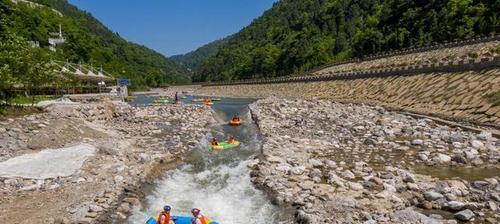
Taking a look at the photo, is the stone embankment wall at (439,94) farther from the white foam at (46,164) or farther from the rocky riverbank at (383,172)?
the white foam at (46,164)

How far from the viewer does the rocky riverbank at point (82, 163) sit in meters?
13.1

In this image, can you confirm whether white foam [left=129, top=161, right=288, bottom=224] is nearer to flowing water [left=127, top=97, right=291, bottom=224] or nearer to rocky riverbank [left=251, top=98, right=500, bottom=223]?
flowing water [left=127, top=97, right=291, bottom=224]

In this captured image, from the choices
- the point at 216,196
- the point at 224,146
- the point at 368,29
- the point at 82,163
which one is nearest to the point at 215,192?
the point at 216,196

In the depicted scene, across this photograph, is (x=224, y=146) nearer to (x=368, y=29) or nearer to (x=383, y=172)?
(x=383, y=172)

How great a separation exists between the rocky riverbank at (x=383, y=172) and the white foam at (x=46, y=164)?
26.7 feet

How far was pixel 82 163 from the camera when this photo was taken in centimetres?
1809

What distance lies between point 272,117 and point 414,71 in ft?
51.6

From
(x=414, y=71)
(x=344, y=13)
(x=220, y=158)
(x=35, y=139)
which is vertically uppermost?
(x=344, y=13)

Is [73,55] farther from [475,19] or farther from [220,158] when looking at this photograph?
[220,158]

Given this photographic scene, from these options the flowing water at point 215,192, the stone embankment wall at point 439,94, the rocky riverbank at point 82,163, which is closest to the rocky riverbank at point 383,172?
the flowing water at point 215,192

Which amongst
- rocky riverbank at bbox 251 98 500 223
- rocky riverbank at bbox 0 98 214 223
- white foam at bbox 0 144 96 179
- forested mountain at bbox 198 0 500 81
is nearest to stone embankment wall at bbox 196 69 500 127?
rocky riverbank at bbox 251 98 500 223

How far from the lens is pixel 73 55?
404 feet

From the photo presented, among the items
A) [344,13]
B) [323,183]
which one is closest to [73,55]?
[344,13]

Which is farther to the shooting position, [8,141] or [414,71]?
[414,71]
